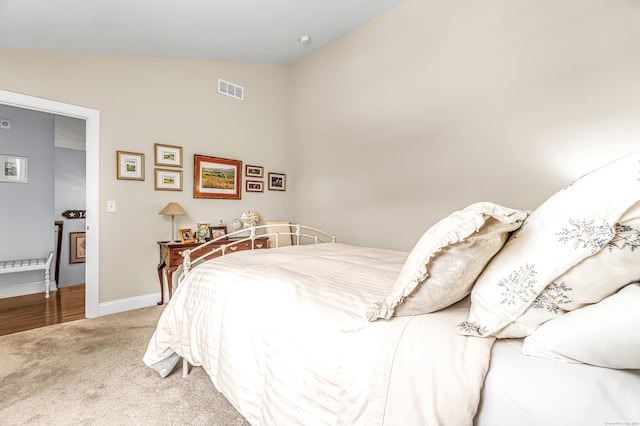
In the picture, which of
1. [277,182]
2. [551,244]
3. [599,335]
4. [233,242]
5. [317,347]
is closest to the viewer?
[599,335]

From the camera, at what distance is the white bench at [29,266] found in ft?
10.6

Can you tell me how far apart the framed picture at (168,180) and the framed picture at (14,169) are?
2.03 metres

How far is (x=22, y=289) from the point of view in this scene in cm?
Result: 352

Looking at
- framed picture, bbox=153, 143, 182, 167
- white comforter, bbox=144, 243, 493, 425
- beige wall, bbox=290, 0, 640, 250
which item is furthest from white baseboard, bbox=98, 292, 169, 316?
beige wall, bbox=290, 0, 640, 250

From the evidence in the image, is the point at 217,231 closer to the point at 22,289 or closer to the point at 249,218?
the point at 249,218

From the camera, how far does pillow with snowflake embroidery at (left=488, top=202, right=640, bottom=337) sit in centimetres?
65

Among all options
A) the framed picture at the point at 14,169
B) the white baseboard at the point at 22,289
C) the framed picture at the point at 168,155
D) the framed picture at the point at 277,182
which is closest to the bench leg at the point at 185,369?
the framed picture at the point at 168,155

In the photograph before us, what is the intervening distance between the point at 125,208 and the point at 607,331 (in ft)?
12.0

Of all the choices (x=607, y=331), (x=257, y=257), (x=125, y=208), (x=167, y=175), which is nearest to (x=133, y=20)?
(x=167, y=175)

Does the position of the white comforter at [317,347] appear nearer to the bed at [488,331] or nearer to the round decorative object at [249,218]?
the bed at [488,331]

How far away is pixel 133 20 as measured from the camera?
2424 millimetres

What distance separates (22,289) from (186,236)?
242cm

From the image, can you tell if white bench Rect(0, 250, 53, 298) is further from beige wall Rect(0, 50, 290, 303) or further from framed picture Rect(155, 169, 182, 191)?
framed picture Rect(155, 169, 182, 191)

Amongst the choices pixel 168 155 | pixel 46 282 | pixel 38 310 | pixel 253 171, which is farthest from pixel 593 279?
pixel 46 282
